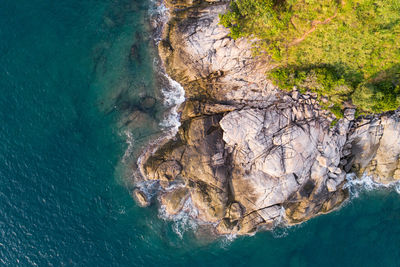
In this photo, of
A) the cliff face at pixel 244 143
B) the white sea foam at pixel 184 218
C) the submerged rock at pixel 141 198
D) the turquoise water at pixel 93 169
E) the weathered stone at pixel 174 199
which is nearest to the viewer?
the cliff face at pixel 244 143

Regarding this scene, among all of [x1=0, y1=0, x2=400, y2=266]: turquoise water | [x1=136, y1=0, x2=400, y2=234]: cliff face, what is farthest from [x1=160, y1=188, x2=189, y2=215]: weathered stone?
[x1=0, y1=0, x2=400, y2=266]: turquoise water

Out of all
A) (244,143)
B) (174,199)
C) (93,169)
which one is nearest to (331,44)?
(244,143)

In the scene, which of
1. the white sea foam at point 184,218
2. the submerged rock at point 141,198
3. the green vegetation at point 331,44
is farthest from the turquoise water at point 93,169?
the green vegetation at point 331,44

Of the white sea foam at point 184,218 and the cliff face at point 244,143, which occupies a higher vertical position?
the cliff face at point 244,143

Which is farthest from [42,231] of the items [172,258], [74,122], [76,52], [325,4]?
[325,4]

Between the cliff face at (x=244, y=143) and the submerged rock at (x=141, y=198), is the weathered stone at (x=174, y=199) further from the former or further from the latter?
the submerged rock at (x=141, y=198)

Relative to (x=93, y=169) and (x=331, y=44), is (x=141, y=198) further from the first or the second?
(x=331, y=44)
